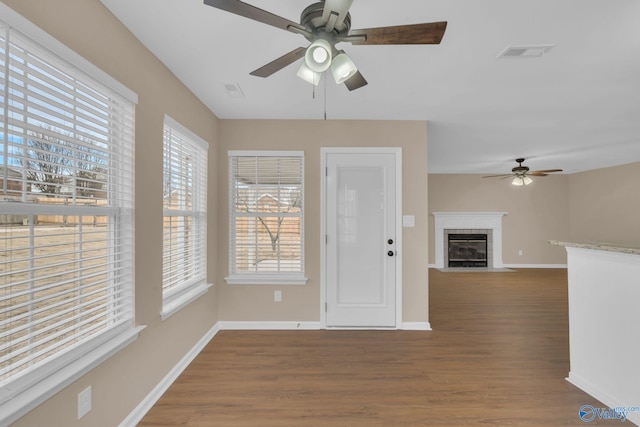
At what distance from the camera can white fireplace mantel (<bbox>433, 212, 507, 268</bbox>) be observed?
300 inches

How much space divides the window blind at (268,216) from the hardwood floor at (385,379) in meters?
0.78

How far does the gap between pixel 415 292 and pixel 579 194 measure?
6.80m

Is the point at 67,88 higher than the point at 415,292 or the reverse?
higher

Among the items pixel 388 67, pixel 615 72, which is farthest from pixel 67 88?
pixel 615 72

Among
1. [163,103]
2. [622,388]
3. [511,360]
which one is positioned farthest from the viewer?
[511,360]

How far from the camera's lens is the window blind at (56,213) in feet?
3.91

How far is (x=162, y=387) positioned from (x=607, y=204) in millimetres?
9205

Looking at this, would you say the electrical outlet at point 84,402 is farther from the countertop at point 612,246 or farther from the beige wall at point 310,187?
the countertop at point 612,246

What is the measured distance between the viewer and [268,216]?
3.49 m

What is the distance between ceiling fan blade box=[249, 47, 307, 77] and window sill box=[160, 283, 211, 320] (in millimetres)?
1859

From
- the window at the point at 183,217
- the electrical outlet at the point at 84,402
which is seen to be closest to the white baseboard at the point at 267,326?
the window at the point at 183,217

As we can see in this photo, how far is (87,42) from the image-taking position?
60.7 inches

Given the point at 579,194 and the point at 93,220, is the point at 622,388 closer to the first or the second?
the point at 93,220

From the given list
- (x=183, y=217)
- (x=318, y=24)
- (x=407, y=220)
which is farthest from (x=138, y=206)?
(x=407, y=220)
